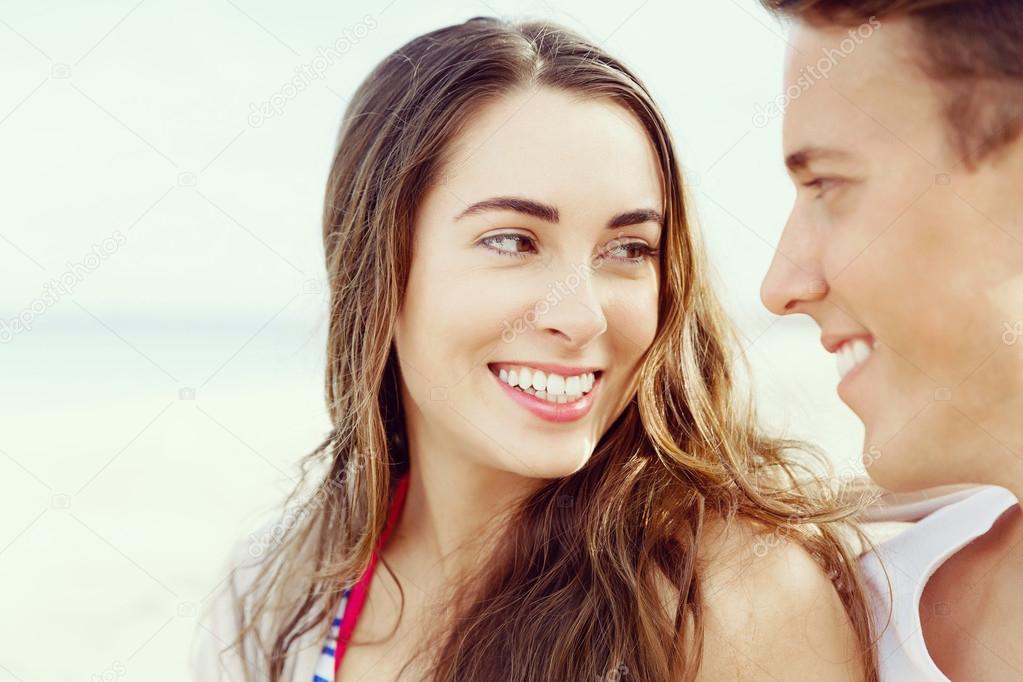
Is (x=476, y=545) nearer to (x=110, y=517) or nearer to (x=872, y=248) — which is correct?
(x=872, y=248)

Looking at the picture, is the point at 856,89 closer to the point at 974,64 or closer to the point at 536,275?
the point at 974,64

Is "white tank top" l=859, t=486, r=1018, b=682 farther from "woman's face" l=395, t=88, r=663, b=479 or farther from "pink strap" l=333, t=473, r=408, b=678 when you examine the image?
"pink strap" l=333, t=473, r=408, b=678

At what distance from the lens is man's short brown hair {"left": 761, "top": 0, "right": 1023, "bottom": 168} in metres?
1.75

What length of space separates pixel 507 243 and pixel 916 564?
1.26 m

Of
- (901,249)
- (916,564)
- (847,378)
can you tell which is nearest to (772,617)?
(916,564)

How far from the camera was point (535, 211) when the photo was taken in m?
2.44

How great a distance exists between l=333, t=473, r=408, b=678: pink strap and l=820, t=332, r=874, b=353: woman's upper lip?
1.58 meters

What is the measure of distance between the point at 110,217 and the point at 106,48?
9.95 feet

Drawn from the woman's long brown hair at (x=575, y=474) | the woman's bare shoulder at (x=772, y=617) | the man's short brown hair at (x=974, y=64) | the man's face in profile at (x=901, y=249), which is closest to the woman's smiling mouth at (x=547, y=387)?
the woman's long brown hair at (x=575, y=474)

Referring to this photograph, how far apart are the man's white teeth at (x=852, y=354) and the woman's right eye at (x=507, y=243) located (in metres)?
0.82

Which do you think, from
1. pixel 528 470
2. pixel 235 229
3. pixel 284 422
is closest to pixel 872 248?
pixel 528 470

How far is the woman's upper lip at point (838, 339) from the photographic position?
6.77 feet
